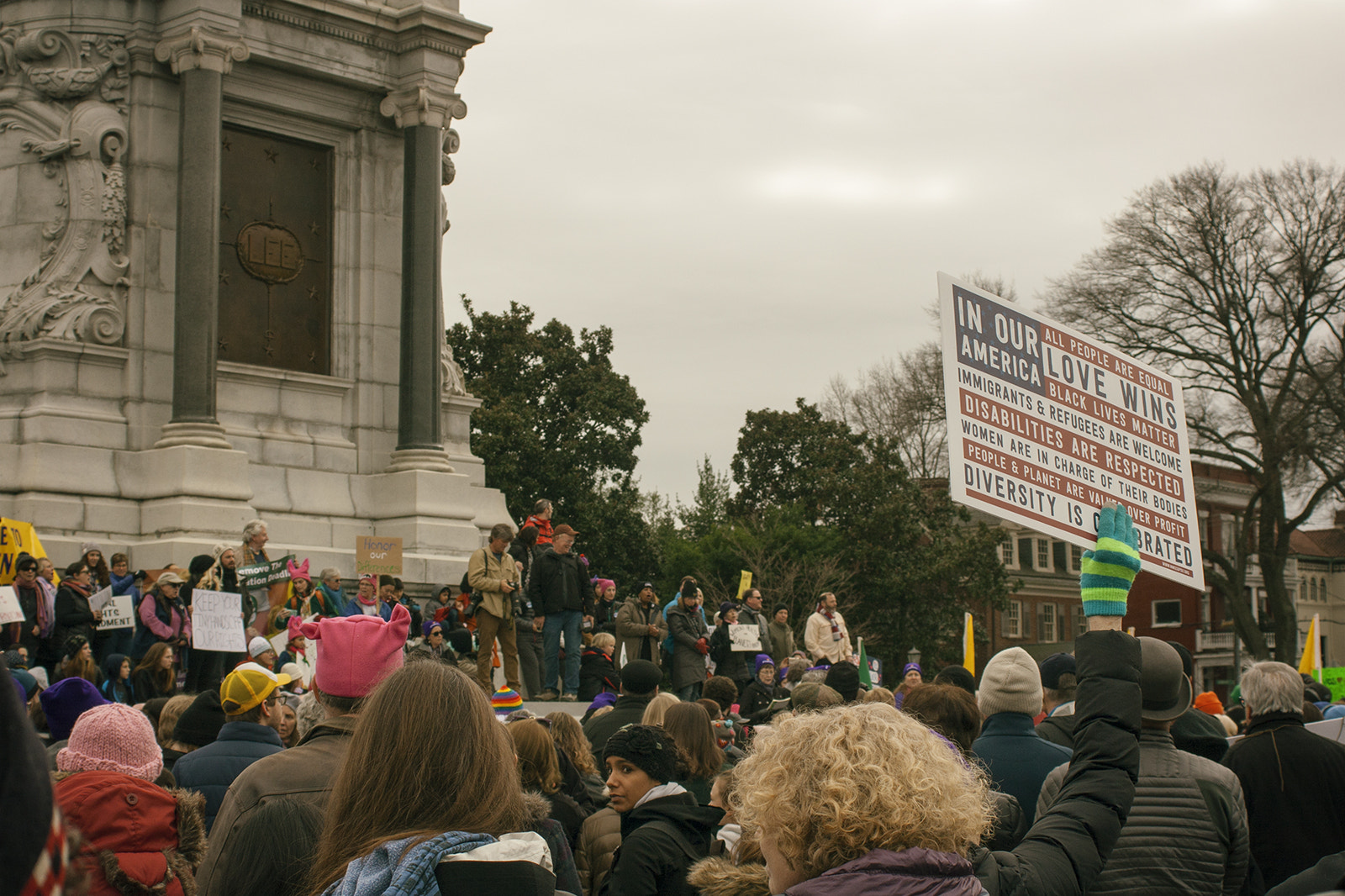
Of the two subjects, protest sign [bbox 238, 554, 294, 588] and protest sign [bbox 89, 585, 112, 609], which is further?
protest sign [bbox 238, 554, 294, 588]

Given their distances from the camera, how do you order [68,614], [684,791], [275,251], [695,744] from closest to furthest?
[684,791], [695,744], [68,614], [275,251]

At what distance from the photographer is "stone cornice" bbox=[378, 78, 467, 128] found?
22078 mm

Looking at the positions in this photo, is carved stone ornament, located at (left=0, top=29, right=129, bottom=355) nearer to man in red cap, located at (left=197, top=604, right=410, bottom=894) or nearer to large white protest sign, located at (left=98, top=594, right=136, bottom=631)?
large white protest sign, located at (left=98, top=594, right=136, bottom=631)

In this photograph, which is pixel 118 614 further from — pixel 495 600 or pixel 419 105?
pixel 419 105

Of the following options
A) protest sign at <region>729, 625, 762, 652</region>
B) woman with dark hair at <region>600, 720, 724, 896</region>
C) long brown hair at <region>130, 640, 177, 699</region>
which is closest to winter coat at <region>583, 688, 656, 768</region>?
woman with dark hair at <region>600, 720, 724, 896</region>

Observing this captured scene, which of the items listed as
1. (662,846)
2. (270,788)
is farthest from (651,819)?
(270,788)

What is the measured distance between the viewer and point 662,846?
4.89m

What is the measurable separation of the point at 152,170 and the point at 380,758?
18.8 meters

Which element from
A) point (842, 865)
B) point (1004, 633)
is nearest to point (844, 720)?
point (842, 865)

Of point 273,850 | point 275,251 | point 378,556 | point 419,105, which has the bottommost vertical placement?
point 273,850

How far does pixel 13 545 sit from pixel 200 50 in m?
7.30

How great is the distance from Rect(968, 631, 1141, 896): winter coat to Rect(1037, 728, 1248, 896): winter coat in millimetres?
507

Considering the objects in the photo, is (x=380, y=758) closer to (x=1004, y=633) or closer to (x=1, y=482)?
(x=1, y=482)

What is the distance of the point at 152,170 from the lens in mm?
20219
